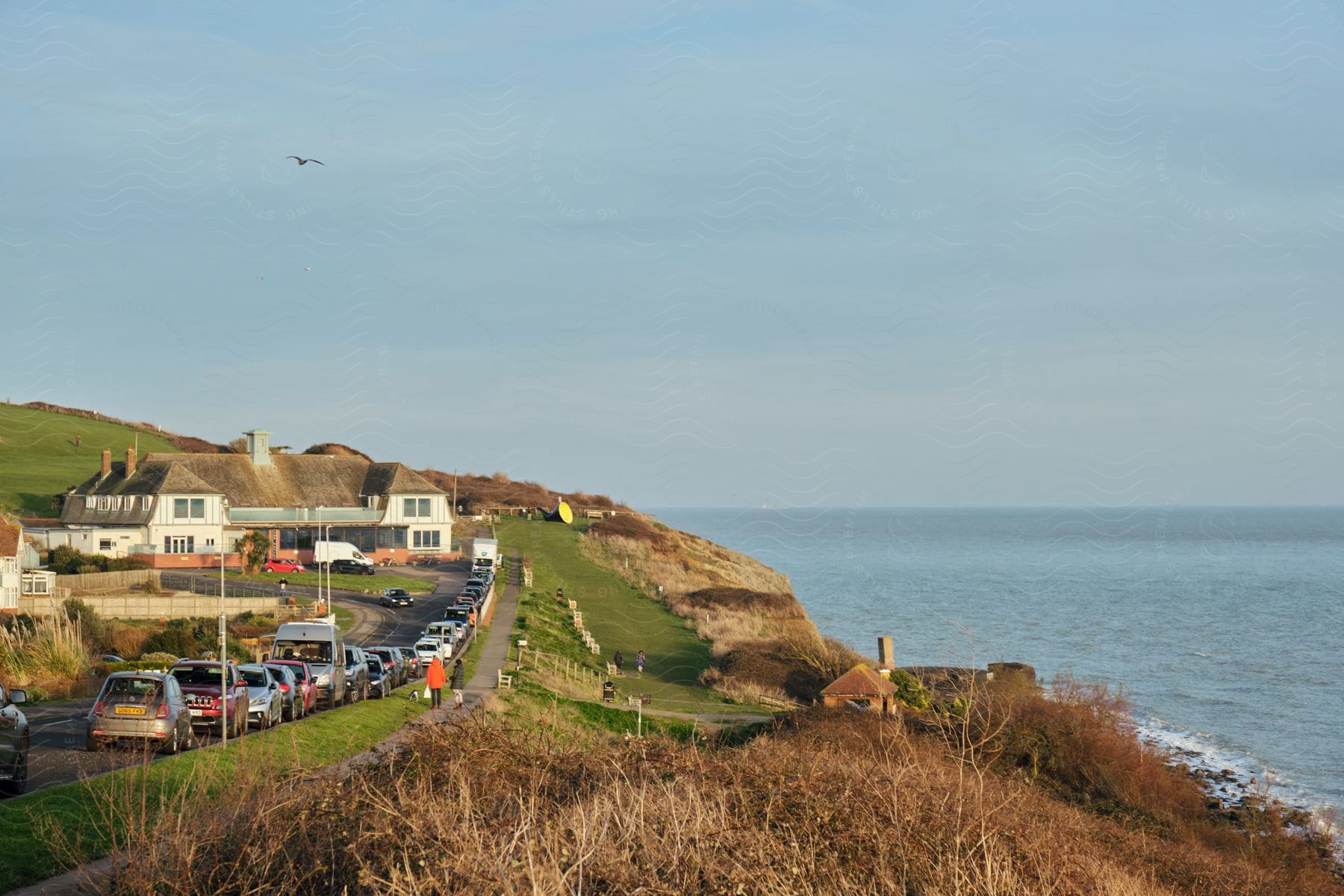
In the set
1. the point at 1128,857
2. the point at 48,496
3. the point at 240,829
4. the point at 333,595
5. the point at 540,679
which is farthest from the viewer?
the point at 48,496

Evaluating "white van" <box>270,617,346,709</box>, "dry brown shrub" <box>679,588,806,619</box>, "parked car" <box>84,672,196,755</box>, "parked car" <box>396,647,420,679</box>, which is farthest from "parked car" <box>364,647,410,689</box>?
"dry brown shrub" <box>679,588,806,619</box>

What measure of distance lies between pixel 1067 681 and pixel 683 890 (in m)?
39.3

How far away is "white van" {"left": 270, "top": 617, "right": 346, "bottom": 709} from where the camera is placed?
33.0 m

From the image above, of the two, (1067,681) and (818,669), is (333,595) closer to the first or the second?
(818,669)

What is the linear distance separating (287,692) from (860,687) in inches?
794

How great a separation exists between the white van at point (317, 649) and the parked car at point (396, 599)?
29949 millimetres

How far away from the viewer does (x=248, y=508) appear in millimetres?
85062

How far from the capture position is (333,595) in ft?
219

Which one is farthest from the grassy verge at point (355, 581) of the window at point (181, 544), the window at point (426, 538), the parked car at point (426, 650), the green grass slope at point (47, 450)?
the parked car at point (426, 650)

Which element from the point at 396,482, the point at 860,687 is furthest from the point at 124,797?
the point at 396,482

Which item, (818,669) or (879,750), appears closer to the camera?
(879,750)

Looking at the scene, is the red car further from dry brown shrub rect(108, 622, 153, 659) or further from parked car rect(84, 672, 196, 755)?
parked car rect(84, 672, 196, 755)

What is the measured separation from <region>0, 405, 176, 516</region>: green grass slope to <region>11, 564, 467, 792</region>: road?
37711mm

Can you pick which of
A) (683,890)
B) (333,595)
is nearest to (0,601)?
(333,595)
